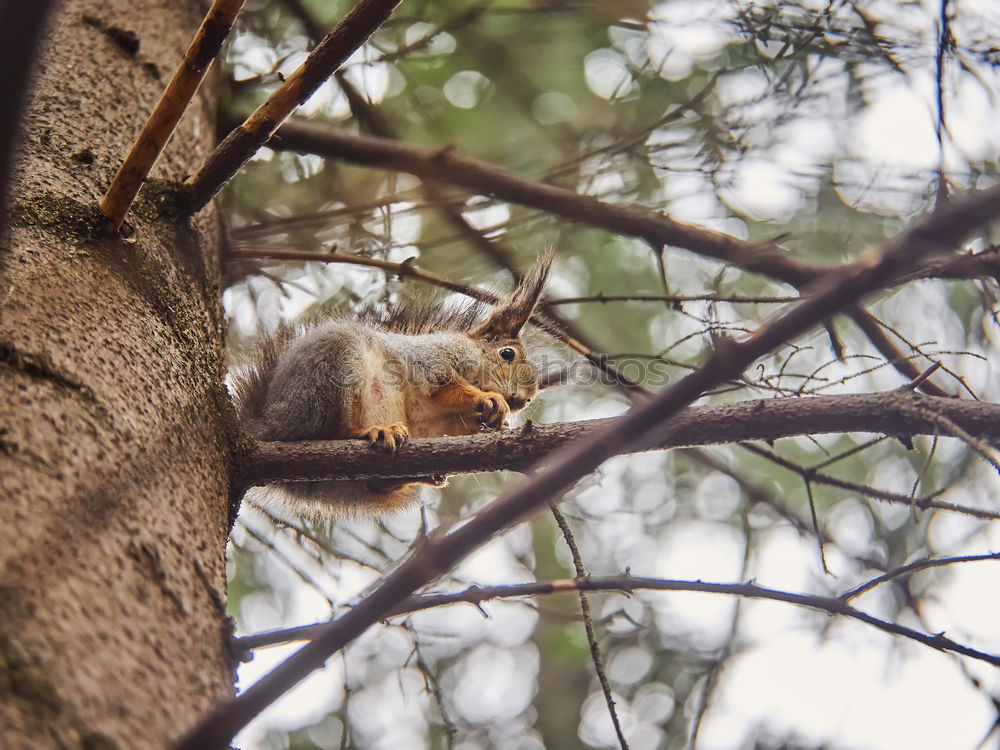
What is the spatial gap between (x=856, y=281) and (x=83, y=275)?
1.28 metres

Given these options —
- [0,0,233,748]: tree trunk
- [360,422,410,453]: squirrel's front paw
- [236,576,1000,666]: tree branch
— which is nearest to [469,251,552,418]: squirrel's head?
[360,422,410,453]: squirrel's front paw

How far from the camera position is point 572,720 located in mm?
4152

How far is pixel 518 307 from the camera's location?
10.6ft

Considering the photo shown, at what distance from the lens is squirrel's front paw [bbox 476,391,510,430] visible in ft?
9.28

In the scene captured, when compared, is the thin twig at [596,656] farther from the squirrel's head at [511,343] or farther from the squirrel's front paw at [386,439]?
the squirrel's head at [511,343]

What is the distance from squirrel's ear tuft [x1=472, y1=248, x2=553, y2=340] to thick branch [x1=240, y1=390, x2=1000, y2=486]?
4.43 ft

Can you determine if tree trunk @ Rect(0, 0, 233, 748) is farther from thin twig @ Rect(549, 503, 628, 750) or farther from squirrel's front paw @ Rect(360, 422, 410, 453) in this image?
thin twig @ Rect(549, 503, 628, 750)

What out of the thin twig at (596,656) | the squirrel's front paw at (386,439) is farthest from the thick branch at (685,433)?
the thin twig at (596,656)

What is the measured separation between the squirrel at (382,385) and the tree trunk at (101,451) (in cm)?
41

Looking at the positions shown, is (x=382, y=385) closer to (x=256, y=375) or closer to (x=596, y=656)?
(x=256, y=375)

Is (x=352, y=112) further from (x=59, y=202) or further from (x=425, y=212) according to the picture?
(x=59, y=202)

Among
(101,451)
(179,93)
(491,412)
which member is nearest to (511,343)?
(491,412)

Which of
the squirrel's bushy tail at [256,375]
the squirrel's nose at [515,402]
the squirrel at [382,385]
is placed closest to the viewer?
the squirrel at [382,385]

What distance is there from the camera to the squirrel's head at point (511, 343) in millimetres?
3090
